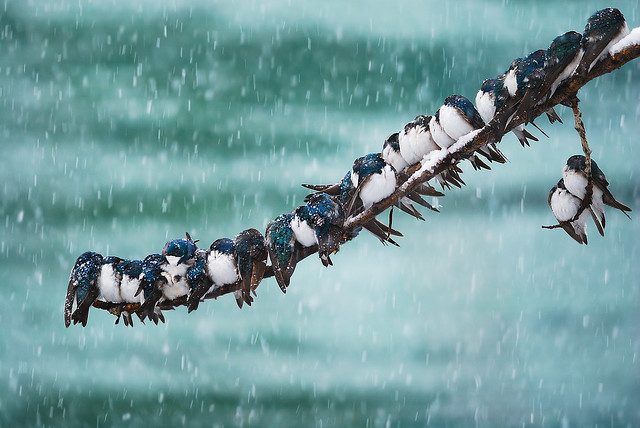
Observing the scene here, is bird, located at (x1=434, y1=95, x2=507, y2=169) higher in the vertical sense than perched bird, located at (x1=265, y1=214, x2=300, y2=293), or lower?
A: higher

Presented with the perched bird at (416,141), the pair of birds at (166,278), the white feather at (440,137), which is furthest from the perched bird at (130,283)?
the white feather at (440,137)

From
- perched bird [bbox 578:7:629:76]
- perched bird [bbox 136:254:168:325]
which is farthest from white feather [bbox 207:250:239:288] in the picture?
perched bird [bbox 578:7:629:76]

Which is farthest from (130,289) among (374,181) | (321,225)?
(374,181)

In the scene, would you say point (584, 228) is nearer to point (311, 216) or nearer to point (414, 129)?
point (414, 129)

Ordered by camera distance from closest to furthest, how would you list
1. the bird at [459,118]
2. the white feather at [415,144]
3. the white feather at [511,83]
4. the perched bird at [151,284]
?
the white feather at [511,83]
the bird at [459,118]
the white feather at [415,144]
the perched bird at [151,284]

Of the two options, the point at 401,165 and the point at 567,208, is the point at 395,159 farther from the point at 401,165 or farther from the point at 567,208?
the point at 567,208

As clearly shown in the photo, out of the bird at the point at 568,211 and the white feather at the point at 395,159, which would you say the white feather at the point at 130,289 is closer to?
the white feather at the point at 395,159

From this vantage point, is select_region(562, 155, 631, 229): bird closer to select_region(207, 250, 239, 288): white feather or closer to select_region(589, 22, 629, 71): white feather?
select_region(589, 22, 629, 71): white feather
